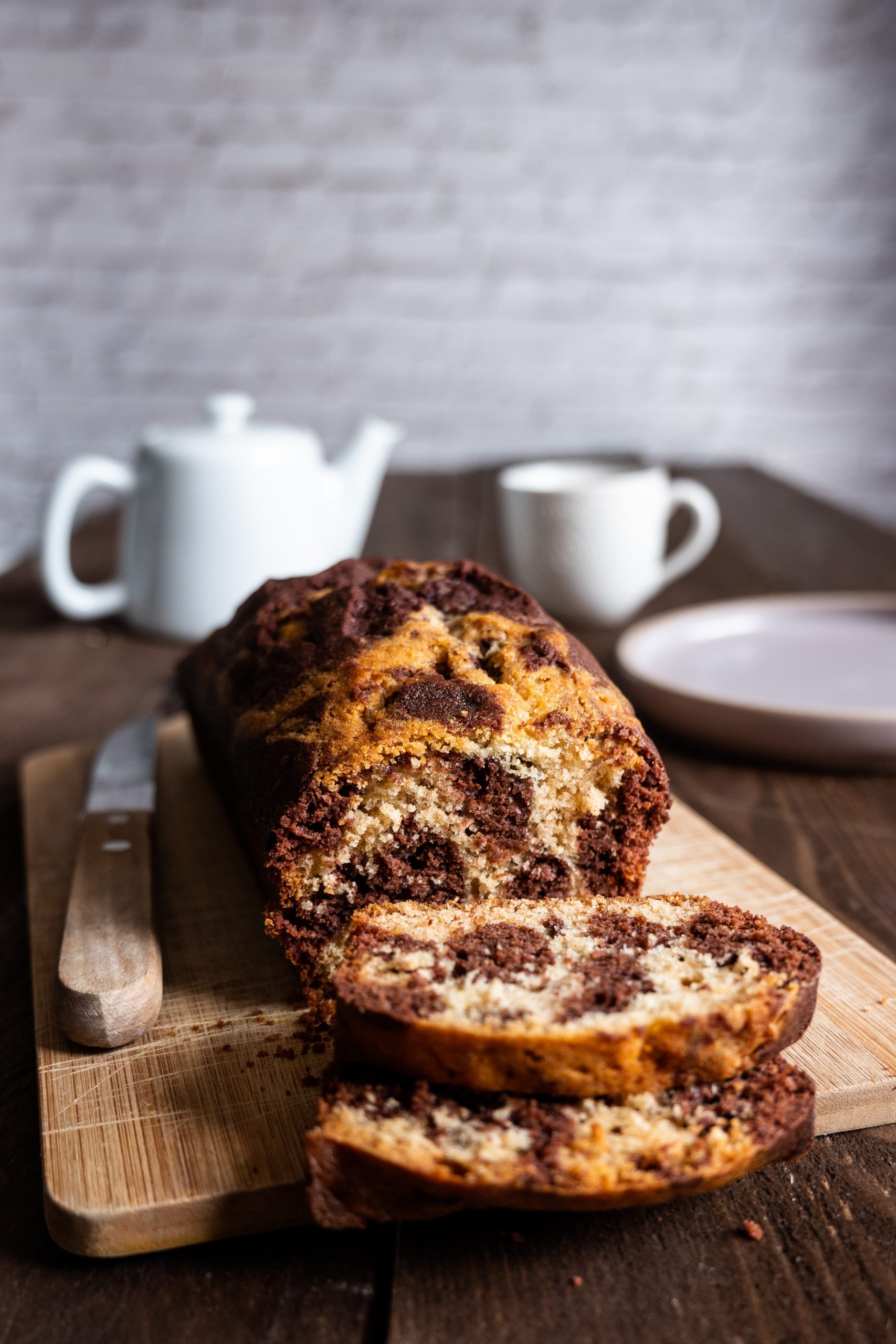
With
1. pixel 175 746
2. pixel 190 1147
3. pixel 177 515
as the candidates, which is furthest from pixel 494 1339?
pixel 177 515

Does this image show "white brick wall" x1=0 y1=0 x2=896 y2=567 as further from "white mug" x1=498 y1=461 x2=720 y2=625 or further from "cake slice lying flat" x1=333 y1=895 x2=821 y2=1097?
"cake slice lying flat" x1=333 y1=895 x2=821 y2=1097

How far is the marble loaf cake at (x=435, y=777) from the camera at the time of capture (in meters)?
1.32

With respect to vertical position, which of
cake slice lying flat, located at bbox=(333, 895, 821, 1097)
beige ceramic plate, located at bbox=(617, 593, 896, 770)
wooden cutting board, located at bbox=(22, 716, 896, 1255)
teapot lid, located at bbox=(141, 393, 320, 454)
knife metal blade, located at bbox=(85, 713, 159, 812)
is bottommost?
wooden cutting board, located at bbox=(22, 716, 896, 1255)

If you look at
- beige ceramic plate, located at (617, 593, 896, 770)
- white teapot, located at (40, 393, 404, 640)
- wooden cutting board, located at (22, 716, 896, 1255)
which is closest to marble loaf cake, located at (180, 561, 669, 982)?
wooden cutting board, located at (22, 716, 896, 1255)

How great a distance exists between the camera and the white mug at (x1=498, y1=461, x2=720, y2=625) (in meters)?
2.50

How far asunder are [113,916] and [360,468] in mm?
1626

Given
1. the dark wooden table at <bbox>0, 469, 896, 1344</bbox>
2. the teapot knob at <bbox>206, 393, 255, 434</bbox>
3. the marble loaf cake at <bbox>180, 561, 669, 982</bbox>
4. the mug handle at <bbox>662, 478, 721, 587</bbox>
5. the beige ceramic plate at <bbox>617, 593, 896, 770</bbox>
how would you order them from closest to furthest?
the dark wooden table at <bbox>0, 469, 896, 1344</bbox> < the marble loaf cake at <bbox>180, 561, 669, 982</bbox> < the beige ceramic plate at <bbox>617, 593, 896, 770</bbox> < the teapot knob at <bbox>206, 393, 255, 434</bbox> < the mug handle at <bbox>662, 478, 721, 587</bbox>

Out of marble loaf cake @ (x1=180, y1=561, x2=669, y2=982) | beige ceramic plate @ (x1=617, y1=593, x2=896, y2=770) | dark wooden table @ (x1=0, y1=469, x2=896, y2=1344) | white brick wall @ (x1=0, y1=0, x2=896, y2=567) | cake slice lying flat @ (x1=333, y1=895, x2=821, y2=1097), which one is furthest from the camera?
white brick wall @ (x1=0, y1=0, x2=896, y2=567)

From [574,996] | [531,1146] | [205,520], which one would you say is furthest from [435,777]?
[205,520]

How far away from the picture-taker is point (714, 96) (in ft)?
19.2

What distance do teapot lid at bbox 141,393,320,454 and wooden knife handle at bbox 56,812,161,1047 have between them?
1131mm

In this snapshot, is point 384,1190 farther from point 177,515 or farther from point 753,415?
point 753,415

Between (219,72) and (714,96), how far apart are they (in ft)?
8.37

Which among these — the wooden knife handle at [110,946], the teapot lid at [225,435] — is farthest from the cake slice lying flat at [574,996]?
the teapot lid at [225,435]
